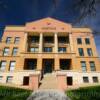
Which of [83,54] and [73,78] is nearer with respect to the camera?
[73,78]

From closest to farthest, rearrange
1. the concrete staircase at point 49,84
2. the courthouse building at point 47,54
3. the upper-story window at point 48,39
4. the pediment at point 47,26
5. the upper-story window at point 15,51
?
the concrete staircase at point 49,84
the courthouse building at point 47,54
the upper-story window at point 15,51
the pediment at point 47,26
the upper-story window at point 48,39

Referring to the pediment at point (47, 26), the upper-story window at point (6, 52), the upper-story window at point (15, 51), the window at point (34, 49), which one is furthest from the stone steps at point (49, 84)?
the pediment at point (47, 26)

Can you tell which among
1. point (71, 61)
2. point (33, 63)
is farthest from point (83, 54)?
point (33, 63)

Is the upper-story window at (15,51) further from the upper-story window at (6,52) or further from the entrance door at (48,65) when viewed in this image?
the entrance door at (48,65)

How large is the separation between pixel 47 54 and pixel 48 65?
3587 millimetres

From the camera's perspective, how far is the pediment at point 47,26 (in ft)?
137

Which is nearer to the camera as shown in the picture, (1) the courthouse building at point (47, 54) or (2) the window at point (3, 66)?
(1) the courthouse building at point (47, 54)

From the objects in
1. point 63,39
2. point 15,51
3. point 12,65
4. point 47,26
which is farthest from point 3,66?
point 63,39

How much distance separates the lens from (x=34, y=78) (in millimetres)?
25812

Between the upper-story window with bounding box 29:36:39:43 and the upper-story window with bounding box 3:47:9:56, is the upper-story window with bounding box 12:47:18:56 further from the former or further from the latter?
the upper-story window with bounding box 29:36:39:43

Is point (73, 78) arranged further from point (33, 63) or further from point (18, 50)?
point (18, 50)

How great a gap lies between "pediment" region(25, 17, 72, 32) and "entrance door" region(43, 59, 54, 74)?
752cm

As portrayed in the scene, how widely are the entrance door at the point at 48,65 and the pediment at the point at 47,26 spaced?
7.52m

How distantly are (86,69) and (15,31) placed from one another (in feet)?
64.6
